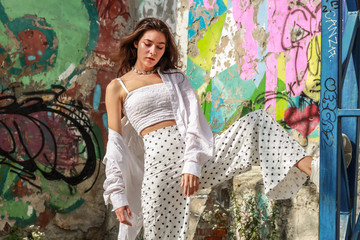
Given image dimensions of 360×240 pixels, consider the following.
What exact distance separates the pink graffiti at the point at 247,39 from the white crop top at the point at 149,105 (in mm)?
1448

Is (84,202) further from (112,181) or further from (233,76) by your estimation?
(112,181)

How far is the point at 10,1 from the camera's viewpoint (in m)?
5.38

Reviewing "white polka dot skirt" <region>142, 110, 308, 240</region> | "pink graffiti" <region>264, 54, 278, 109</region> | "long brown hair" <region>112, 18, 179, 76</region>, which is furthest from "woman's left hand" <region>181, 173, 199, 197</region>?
"pink graffiti" <region>264, 54, 278, 109</region>

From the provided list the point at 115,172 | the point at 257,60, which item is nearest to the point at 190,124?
the point at 115,172

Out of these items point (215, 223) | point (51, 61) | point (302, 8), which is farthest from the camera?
point (51, 61)

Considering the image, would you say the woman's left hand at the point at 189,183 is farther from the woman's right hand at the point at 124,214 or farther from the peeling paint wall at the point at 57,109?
the peeling paint wall at the point at 57,109

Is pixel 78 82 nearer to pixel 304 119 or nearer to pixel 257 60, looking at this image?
pixel 257 60

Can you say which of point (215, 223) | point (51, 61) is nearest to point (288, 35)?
point (215, 223)

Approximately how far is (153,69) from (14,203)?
8.82 feet

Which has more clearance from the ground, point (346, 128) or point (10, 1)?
point (10, 1)

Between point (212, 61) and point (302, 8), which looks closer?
point (302, 8)

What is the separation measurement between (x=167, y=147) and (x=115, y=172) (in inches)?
14.7

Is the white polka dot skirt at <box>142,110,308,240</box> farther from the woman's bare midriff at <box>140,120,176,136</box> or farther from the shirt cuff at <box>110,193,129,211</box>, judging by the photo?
the shirt cuff at <box>110,193,129,211</box>

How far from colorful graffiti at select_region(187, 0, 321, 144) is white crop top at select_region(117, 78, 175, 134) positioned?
1.21 metres
